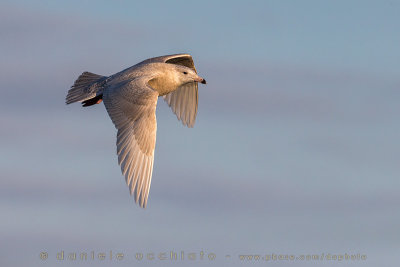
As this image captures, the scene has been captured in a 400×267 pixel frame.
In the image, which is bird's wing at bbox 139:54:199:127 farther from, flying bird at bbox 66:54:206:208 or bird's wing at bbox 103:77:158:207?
bird's wing at bbox 103:77:158:207

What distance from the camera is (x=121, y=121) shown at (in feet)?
59.7

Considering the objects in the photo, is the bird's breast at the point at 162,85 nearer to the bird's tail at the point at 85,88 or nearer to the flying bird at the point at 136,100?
the flying bird at the point at 136,100

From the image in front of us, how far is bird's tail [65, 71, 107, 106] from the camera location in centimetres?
1998

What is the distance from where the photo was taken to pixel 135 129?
1806 cm

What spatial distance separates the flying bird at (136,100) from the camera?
690 inches

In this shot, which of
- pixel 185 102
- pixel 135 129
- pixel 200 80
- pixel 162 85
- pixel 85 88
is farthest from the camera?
pixel 185 102

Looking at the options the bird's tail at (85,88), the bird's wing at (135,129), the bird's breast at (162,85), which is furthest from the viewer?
the bird's breast at (162,85)

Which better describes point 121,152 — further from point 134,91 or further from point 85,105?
point 85,105

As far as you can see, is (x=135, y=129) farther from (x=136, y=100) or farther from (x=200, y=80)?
(x=200, y=80)

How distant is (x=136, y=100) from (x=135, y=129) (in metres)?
0.72

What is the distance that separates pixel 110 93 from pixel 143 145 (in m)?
1.73

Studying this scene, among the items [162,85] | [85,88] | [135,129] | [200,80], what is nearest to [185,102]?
[200,80]

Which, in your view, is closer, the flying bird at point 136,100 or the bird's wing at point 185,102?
the flying bird at point 136,100

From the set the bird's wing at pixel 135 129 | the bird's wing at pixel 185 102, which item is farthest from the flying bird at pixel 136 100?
the bird's wing at pixel 185 102
